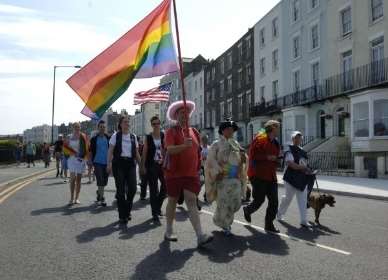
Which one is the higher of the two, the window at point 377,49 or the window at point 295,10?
the window at point 295,10

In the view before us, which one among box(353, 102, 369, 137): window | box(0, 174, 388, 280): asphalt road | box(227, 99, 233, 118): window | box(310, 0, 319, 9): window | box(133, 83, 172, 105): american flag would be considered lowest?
box(0, 174, 388, 280): asphalt road

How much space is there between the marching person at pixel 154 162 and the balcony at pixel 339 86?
61.8 feet

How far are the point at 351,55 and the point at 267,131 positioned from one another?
956 inches

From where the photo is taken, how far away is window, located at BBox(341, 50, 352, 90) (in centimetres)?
3012

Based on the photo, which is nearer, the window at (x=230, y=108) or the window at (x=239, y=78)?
the window at (x=239, y=78)

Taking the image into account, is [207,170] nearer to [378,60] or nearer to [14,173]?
[14,173]

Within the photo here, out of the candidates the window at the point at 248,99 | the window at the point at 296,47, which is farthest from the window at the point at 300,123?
the window at the point at 248,99

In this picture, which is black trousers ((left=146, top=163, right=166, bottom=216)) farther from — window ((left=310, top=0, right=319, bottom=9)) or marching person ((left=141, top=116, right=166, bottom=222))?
window ((left=310, top=0, right=319, bottom=9))

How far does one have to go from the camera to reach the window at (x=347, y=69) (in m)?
30.1

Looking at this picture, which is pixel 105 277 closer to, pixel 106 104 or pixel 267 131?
pixel 106 104

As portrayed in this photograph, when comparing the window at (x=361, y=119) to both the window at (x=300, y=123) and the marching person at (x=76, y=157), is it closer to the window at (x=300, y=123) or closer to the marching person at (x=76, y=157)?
the window at (x=300, y=123)

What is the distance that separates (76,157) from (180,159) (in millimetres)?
5234

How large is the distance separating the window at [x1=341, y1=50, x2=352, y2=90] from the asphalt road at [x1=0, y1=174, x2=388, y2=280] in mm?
21472

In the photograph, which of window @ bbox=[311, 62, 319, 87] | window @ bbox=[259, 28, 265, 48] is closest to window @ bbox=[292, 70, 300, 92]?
window @ bbox=[311, 62, 319, 87]
